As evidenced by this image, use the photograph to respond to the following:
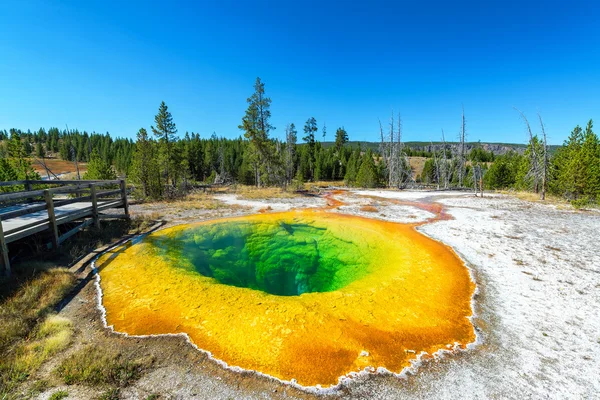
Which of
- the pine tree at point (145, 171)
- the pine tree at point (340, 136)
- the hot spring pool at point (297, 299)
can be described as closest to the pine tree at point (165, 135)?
the pine tree at point (145, 171)

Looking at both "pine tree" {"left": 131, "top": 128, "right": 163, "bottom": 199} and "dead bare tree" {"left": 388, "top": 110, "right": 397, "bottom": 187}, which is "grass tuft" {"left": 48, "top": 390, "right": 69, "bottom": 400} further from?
"dead bare tree" {"left": 388, "top": 110, "right": 397, "bottom": 187}

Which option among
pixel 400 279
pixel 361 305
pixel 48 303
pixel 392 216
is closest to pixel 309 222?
pixel 392 216

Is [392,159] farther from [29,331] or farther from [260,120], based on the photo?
[29,331]

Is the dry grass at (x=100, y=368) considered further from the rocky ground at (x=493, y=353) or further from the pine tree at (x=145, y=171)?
the pine tree at (x=145, y=171)

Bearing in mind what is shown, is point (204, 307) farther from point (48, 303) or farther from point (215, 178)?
point (215, 178)

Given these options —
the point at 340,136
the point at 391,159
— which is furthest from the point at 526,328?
the point at 340,136
